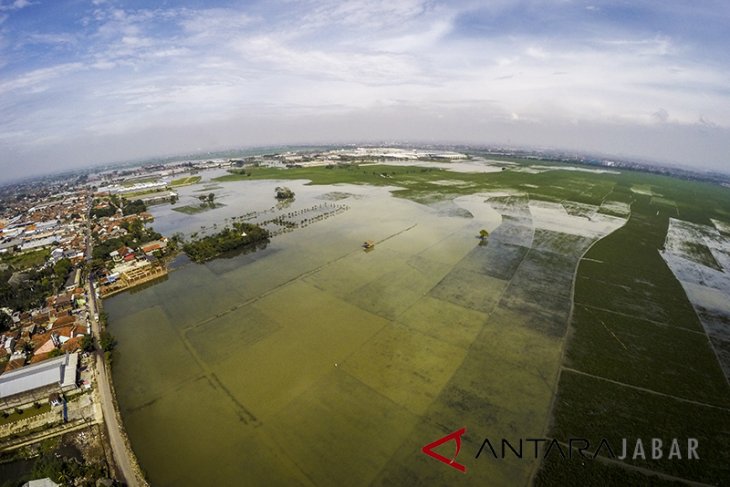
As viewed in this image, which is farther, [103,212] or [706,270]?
[103,212]

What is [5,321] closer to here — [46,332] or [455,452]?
[46,332]

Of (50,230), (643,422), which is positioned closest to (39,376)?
(643,422)

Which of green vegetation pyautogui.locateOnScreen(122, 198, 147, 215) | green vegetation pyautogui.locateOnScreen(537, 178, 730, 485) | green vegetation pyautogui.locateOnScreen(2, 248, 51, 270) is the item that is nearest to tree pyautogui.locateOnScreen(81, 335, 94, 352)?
green vegetation pyautogui.locateOnScreen(537, 178, 730, 485)

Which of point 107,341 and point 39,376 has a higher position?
point 107,341

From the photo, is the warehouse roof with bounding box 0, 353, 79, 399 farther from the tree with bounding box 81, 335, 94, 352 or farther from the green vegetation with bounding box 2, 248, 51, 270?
the green vegetation with bounding box 2, 248, 51, 270

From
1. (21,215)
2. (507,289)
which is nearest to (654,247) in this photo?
(507,289)

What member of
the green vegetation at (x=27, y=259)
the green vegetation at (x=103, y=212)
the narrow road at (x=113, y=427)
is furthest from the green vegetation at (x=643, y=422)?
the green vegetation at (x=103, y=212)
